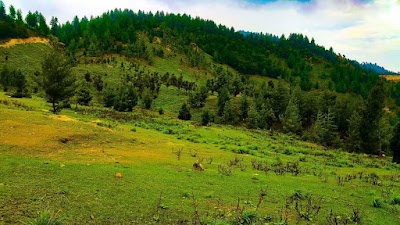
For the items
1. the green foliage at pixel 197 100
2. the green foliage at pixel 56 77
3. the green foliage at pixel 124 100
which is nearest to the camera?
the green foliage at pixel 56 77

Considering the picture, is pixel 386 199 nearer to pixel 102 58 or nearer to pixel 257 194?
pixel 257 194

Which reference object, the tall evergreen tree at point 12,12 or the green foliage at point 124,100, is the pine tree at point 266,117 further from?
the tall evergreen tree at point 12,12

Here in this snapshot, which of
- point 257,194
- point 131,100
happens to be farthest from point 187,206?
point 131,100

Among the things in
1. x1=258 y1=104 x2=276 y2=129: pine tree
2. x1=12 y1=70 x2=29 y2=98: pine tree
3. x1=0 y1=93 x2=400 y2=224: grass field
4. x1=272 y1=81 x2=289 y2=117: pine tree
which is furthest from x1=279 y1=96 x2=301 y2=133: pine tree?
x1=12 y1=70 x2=29 y2=98: pine tree

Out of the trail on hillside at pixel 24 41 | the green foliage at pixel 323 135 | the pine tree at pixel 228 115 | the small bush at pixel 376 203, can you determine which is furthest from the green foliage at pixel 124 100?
the trail on hillside at pixel 24 41

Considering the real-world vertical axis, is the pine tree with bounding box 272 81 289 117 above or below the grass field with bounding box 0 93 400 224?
above

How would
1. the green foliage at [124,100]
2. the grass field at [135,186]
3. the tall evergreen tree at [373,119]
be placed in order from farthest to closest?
the green foliage at [124,100], the tall evergreen tree at [373,119], the grass field at [135,186]

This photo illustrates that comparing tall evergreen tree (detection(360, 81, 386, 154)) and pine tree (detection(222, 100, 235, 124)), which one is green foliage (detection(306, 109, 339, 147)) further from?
pine tree (detection(222, 100, 235, 124))

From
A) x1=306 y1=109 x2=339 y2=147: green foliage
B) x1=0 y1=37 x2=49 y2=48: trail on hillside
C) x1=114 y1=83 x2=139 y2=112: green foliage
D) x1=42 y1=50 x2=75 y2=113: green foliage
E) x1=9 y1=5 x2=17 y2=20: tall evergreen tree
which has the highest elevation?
x1=9 y1=5 x2=17 y2=20: tall evergreen tree

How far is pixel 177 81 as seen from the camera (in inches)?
5935

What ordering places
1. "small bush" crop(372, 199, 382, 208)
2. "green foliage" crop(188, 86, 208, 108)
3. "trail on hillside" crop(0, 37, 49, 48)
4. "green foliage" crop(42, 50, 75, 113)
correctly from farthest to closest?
"trail on hillside" crop(0, 37, 49, 48) < "green foliage" crop(188, 86, 208, 108) < "green foliage" crop(42, 50, 75, 113) < "small bush" crop(372, 199, 382, 208)

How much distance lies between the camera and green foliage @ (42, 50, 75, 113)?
49188 mm

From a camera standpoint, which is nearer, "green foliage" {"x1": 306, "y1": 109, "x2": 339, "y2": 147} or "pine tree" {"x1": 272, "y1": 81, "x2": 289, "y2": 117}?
"green foliage" {"x1": 306, "y1": 109, "x2": 339, "y2": 147}

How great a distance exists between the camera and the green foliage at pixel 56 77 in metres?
49.2
